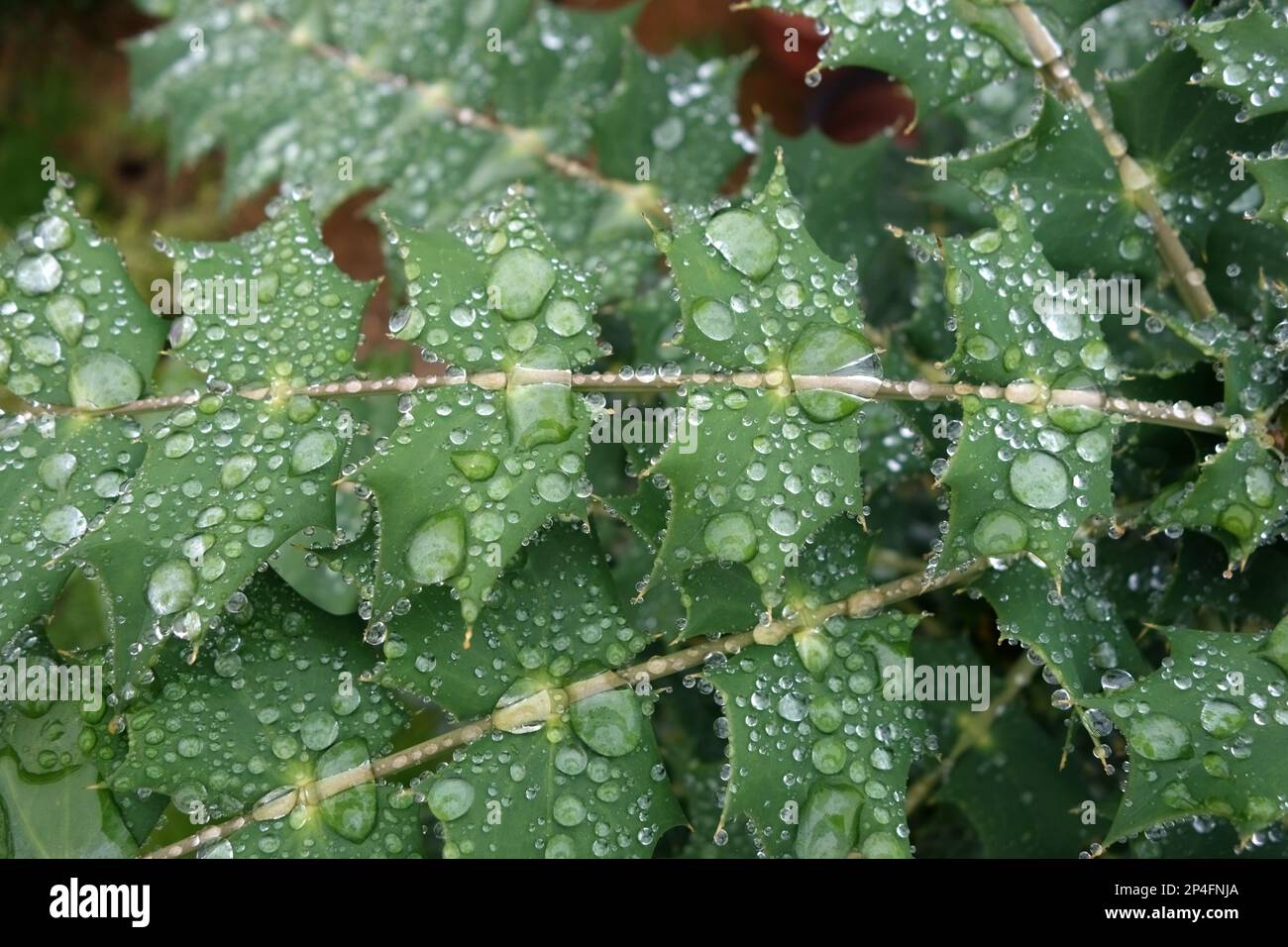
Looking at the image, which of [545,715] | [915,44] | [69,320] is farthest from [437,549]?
[915,44]

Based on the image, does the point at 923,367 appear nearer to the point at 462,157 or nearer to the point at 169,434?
the point at 462,157

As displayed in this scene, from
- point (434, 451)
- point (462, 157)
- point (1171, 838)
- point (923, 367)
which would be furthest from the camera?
point (462, 157)

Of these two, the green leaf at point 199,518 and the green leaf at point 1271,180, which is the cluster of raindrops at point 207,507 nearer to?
the green leaf at point 199,518

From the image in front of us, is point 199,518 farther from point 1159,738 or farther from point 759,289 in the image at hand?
point 1159,738

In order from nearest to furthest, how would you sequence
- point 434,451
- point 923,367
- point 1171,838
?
point 434,451
point 1171,838
point 923,367
